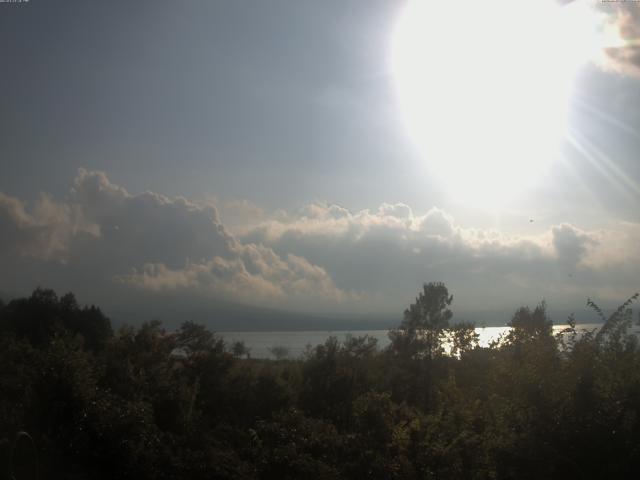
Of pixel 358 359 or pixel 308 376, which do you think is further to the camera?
pixel 358 359

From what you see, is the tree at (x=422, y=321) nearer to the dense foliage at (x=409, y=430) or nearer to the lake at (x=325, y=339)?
the lake at (x=325, y=339)

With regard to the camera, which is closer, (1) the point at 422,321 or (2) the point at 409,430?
(2) the point at 409,430

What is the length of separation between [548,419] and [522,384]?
0.77 m

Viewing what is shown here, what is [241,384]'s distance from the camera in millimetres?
38969

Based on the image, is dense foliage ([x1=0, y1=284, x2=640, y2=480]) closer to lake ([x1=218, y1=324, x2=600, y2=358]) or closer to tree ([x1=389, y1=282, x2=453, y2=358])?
lake ([x1=218, y1=324, x2=600, y2=358])

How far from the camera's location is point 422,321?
4991cm

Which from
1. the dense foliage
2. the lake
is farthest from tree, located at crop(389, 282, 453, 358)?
the dense foliage

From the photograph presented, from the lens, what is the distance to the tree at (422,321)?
48.8m

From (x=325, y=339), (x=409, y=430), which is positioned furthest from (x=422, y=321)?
(x=409, y=430)

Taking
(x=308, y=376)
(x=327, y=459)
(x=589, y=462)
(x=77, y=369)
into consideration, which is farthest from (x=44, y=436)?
(x=308, y=376)

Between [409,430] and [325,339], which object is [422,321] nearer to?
[325,339]

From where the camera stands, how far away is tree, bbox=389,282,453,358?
160ft

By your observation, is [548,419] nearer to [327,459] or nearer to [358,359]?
[327,459]

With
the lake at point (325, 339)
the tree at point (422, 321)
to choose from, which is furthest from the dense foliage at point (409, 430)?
the tree at point (422, 321)
